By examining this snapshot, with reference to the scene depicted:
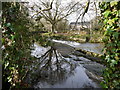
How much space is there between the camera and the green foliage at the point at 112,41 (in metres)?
1.79

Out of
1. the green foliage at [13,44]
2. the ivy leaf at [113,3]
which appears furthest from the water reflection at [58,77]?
the ivy leaf at [113,3]

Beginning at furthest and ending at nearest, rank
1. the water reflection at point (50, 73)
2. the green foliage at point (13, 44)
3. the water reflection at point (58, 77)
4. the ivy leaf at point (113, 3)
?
1. the water reflection at point (50, 73)
2. the water reflection at point (58, 77)
3. the green foliage at point (13, 44)
4. the ivy leaf at point (113, 3)

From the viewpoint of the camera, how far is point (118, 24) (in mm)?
1774

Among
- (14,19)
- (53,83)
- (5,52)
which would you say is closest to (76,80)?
(53,83)

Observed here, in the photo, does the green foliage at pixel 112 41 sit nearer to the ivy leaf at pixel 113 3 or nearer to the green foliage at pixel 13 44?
the ivy leaf at pixel 113 3

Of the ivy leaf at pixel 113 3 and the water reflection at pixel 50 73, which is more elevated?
the ivy leaf at pixel 113 3

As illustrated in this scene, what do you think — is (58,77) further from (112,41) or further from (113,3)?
(113,3)

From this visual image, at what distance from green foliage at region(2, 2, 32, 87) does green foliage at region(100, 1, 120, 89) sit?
1.72 m

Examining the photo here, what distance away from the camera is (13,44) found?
2293 mm

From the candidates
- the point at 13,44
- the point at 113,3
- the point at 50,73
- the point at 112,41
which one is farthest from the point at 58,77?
the point at 113,3

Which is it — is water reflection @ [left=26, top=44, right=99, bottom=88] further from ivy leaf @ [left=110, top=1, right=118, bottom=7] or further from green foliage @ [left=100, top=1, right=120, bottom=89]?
ivy leaf @ [left=110, top=1, right=118, bottom=7]

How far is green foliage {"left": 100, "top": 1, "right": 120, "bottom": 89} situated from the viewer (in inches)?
70.6

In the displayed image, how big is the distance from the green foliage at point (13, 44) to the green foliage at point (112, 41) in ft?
5.63

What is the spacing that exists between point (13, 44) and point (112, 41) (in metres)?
1.90
